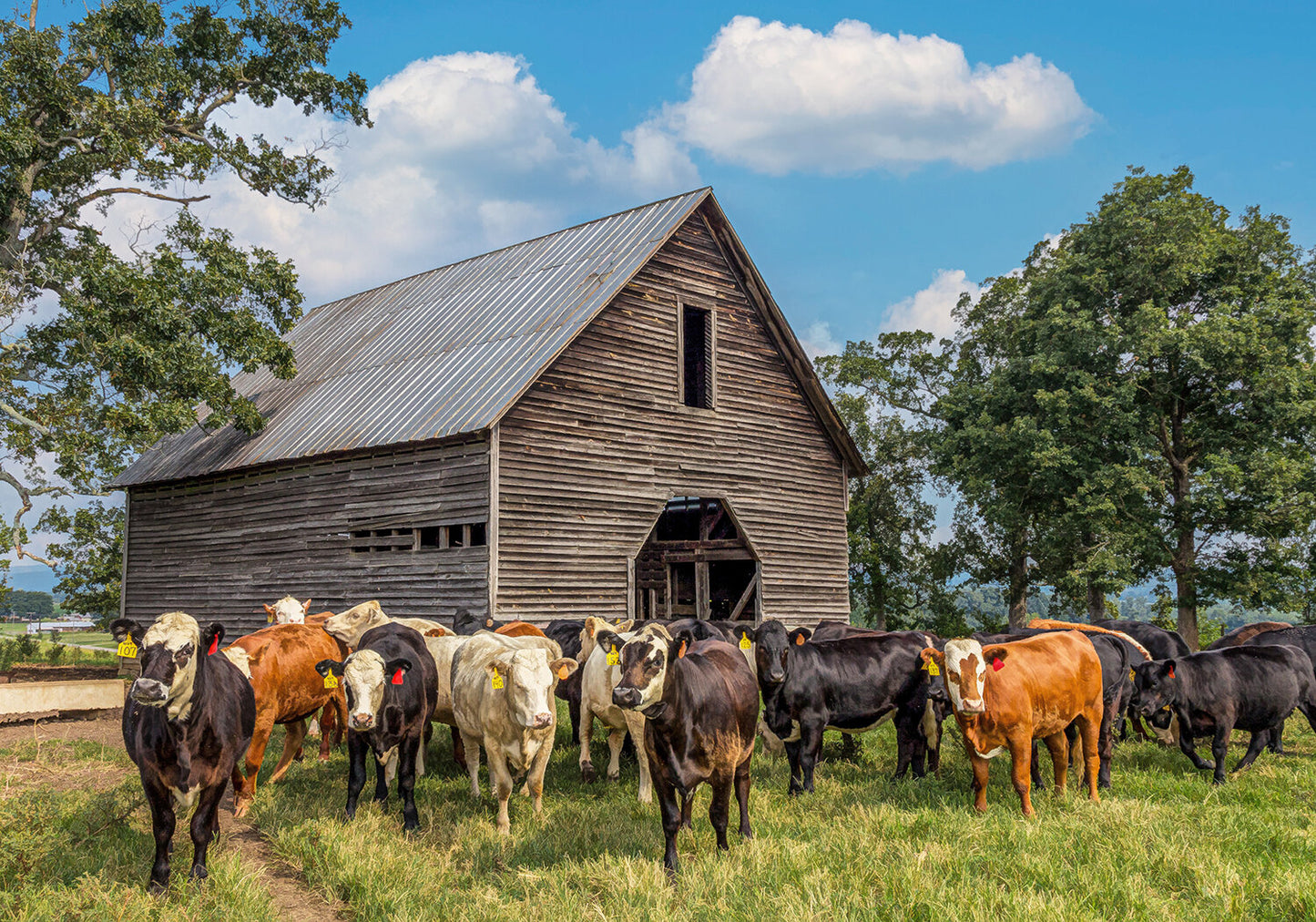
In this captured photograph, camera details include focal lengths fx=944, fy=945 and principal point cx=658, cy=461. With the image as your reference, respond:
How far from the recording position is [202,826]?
21.3 feet

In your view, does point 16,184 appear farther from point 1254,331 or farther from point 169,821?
point 1254,331

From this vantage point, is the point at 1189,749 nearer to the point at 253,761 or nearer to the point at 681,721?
the point at 681,721

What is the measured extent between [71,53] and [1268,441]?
31800 mm

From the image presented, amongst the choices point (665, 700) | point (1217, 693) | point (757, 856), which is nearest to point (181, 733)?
point (665, 700)

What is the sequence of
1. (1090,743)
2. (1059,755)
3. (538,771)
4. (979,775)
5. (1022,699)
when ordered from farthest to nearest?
(1090,743) → (1059,755) → (538,771) → (979,775) → (1022,699)

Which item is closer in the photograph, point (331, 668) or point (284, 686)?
point (331, 668)

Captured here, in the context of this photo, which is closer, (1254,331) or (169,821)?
(169,821)

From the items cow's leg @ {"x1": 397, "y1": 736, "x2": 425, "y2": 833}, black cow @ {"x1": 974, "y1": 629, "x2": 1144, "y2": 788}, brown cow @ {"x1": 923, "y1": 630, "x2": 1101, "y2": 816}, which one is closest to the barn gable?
cow's leg @ {"x1": 397, "y1": 736, "x2": 425, "y2": 833}

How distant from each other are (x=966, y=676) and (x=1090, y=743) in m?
1.88

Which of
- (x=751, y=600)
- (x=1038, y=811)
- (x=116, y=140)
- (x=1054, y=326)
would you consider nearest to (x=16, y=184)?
(x=116, y=140)

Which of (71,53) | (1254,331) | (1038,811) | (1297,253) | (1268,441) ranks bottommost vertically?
(1038,811)

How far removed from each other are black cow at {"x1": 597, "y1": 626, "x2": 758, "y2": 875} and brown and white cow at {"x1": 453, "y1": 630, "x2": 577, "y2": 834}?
1.01 m

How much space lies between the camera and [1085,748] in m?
8.35

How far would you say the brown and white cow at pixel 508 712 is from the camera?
759 centimetres
